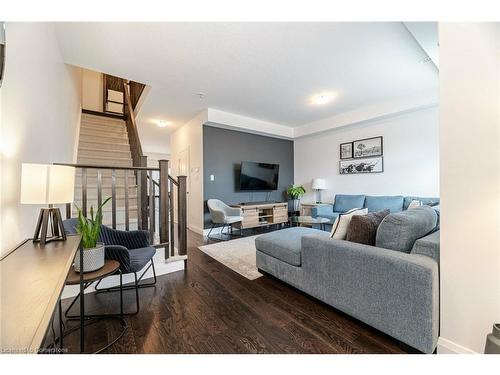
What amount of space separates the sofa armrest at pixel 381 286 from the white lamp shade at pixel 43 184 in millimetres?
1809

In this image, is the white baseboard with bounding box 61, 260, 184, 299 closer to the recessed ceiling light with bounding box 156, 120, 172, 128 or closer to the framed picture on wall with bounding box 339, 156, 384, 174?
the recessed ceiling light with bounding box 156, 120, 172, 128

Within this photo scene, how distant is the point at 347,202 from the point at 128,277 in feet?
13.8

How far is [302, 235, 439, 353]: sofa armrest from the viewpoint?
4.02 ft

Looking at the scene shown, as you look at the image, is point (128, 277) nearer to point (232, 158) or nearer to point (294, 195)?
point (232, 158)

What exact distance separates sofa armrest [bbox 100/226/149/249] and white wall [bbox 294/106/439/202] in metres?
4.45

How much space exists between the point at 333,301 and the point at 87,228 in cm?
194

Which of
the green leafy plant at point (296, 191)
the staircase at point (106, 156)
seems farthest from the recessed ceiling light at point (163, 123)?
the green leafy plant at point (296, 191)

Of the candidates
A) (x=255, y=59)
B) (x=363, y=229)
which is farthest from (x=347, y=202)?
(x=255, y=59)

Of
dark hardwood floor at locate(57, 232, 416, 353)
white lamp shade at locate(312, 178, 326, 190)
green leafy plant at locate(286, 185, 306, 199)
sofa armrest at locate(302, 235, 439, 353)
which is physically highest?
white lamp shade at locate(312, 178, 326, 190)

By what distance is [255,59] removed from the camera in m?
2.61

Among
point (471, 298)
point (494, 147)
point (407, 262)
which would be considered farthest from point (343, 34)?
point (471, 298)

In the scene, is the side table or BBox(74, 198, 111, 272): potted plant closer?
the side table

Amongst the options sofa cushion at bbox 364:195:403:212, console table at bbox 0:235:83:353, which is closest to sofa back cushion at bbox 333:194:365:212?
sofa cushion at bbox 364:195:403:212
